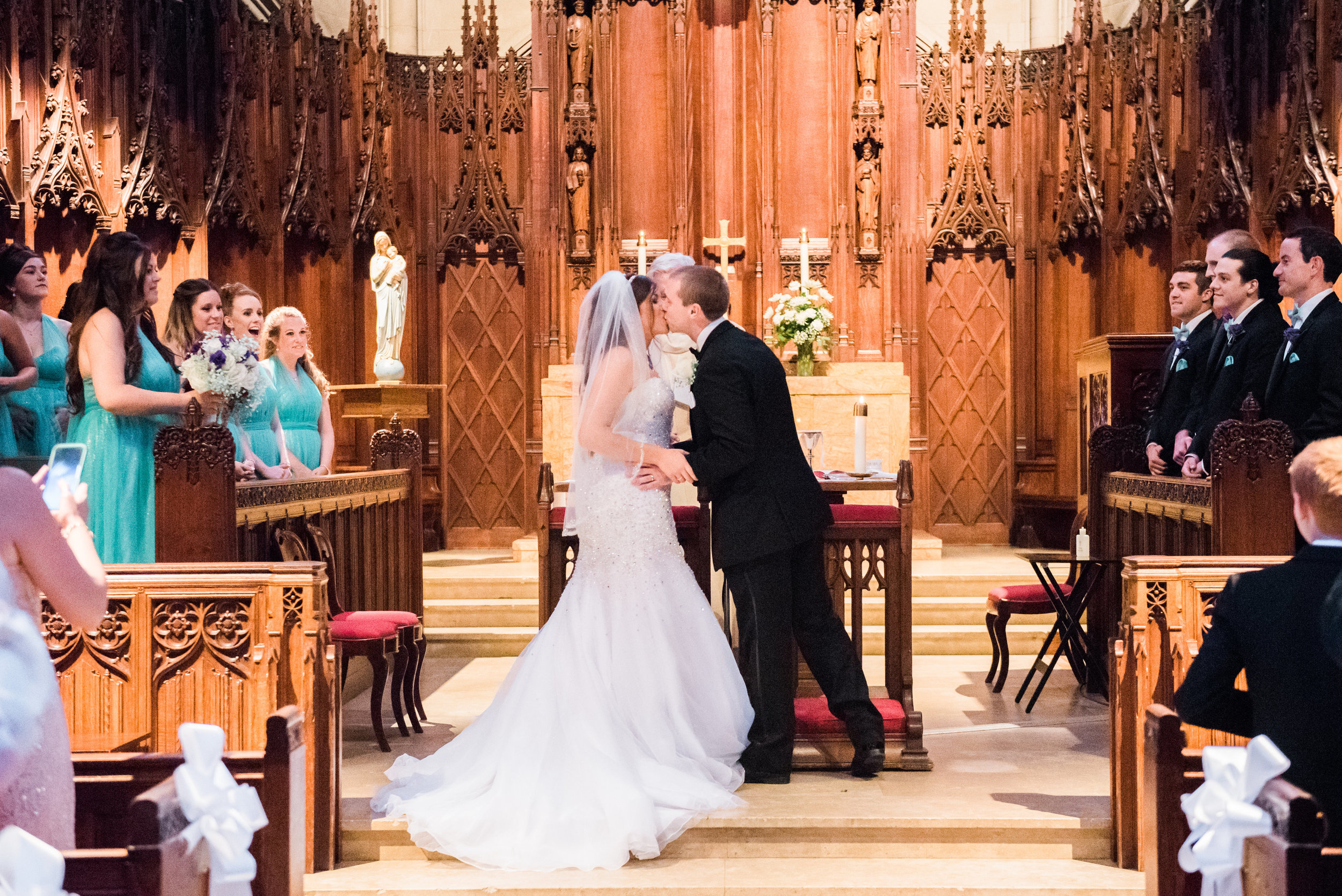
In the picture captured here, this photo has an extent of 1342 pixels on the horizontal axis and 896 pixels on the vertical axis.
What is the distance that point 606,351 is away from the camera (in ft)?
14.0

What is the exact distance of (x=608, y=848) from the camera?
3721 mm

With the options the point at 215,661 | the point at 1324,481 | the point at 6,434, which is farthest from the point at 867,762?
the point at 6,434

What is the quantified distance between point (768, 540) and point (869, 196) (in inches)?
241

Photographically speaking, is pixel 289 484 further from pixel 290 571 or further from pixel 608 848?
pixel 608 848

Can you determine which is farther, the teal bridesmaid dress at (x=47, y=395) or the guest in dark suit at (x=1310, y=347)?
the teal bridesmaid dress at (x=47, y=395)

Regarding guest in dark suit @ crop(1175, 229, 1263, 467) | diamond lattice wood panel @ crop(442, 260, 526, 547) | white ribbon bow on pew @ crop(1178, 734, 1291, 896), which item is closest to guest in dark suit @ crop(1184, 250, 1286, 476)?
guest in dark suit @ crop(1175, 229, 1263, 467)

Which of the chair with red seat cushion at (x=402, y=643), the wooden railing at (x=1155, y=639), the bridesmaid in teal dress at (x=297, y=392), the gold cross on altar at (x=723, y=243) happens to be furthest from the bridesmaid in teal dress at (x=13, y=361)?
the gold cross on altar at (x=723, y=243)

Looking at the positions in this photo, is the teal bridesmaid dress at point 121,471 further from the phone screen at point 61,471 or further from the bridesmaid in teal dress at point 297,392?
the phone screen at point 61,471

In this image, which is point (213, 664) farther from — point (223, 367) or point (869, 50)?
point (869, 50)

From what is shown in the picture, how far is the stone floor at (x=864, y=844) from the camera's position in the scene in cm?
369

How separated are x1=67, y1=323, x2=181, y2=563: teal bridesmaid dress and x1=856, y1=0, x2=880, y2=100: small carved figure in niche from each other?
656cm

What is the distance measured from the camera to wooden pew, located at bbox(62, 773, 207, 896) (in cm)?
186

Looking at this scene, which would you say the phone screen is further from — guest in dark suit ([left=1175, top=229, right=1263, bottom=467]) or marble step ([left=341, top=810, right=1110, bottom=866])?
guest in dark suit ([left=1175, top=229, right=1263, bottom=467])

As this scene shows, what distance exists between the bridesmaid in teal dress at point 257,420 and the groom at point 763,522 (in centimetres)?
228
